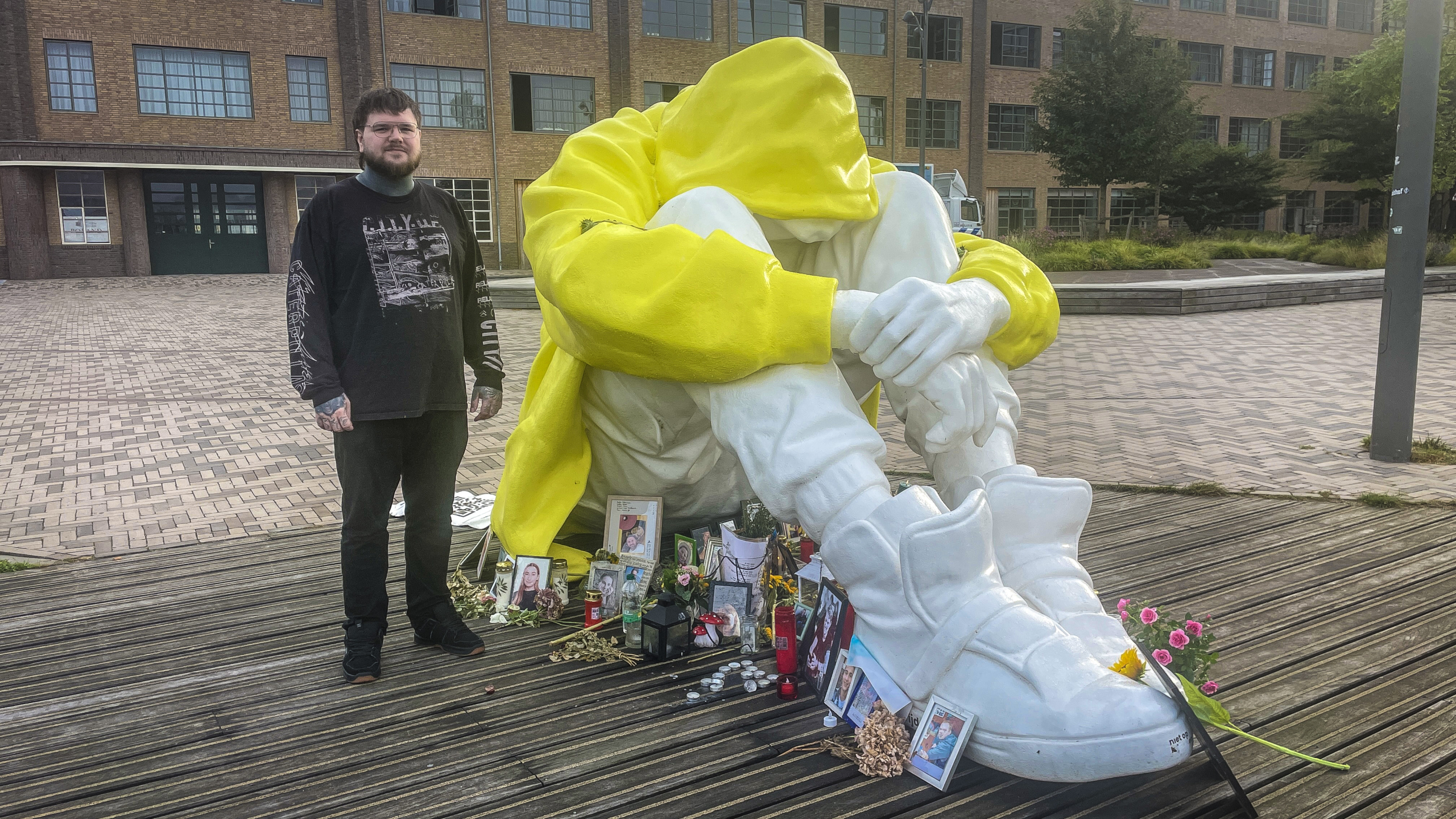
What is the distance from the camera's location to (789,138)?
263 centimetres

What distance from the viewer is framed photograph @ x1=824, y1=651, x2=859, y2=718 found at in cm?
235

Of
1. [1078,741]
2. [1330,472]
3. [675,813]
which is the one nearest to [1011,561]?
[1078,741]

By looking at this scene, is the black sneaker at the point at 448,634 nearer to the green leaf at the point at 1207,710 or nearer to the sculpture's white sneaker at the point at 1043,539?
the sculpture's white sneaker at the point at 1043,539

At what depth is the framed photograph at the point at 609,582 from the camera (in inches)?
122

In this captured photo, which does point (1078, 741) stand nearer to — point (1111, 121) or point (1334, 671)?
point (1334, 671)

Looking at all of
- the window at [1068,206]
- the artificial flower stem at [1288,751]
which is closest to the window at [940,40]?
the window at [1068,206]

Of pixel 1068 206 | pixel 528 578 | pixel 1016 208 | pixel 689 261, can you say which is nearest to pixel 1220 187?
pixel 1068 206

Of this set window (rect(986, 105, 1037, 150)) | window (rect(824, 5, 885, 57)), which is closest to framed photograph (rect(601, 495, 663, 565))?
window (rect(824, 5, 885, 57))

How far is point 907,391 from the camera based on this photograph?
7.97ft

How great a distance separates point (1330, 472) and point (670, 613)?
13.2 ft

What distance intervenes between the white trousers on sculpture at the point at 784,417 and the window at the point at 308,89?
1000 inches

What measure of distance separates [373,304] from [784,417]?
1273 mm

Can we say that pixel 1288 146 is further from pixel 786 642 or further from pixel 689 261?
pixel 689 261

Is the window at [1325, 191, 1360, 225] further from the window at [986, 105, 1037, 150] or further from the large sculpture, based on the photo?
the large sculpture
